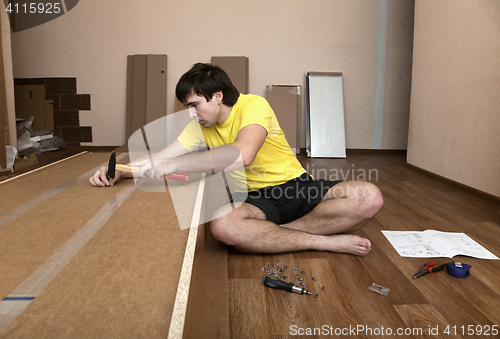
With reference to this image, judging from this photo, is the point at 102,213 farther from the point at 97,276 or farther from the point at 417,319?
the point at 417,319

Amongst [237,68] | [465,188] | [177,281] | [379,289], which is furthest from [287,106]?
[177,281]

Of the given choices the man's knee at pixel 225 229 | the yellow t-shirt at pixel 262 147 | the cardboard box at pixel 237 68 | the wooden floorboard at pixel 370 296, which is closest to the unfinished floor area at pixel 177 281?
the wooden floorboard at pixel 370 296

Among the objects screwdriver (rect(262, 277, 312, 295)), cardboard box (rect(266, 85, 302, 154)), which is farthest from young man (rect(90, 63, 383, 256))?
cardboard box (rect(266, 85, 302, 154))

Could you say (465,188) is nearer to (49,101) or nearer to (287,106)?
(287,106)

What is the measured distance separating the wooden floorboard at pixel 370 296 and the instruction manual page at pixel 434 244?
0.13 feet

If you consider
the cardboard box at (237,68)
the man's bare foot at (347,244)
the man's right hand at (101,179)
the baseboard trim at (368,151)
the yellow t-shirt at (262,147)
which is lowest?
the man's bare foot at (347,244)

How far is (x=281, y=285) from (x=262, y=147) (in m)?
0.65

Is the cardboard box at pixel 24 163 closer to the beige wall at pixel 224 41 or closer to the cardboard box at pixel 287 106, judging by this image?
the beige wall at pixel 224 41

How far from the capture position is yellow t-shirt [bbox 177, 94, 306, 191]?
5.28ft

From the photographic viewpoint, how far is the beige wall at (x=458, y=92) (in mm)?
2514

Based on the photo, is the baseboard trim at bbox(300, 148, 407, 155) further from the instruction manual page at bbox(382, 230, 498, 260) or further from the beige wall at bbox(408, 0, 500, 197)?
the instruction manual page at bbox(382, 230, 498, 260)

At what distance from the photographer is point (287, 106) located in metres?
4.54

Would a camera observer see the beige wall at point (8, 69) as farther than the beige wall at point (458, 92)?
Yes

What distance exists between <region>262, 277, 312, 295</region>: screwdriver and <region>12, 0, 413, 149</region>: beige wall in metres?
3.56
